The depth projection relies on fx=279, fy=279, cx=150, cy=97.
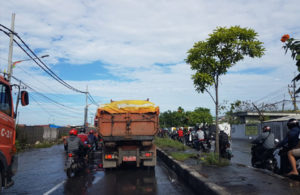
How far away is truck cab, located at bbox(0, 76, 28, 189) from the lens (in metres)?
5.50

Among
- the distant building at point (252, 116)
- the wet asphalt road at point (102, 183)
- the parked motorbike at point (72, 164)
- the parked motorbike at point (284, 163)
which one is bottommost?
the wet asphalt road at point (102, 183)

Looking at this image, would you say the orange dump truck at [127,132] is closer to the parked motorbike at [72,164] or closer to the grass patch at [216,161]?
the parked motorbike at [72,164]

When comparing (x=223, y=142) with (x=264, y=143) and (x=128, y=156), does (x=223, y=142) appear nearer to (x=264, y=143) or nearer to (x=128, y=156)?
(x=264, y=143)

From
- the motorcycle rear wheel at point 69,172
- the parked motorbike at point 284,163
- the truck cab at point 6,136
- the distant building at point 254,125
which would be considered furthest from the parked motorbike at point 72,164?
the distant building at point 254,125

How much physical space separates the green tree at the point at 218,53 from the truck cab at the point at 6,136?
6.47m

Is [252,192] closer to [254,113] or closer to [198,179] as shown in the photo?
[198,179]

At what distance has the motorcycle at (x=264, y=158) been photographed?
811cm

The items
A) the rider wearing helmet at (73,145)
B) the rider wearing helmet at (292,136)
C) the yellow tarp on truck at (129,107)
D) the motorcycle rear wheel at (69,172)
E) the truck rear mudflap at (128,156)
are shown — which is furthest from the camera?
the yellow tarp on truck at (129,107)

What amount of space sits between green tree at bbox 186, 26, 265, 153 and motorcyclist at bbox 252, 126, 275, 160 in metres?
2.59

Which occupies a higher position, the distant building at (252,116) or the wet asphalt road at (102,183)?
the distant building at (252,116)

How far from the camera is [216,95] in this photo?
11.0 m

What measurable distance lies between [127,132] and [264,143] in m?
4.41

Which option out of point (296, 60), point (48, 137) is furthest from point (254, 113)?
point (296, 60)

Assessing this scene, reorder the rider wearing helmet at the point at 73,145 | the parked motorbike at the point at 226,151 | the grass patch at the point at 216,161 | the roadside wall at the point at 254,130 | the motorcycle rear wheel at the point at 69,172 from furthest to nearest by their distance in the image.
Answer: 1. the roadside wall at the point at 254,130
2. the parked motorbike at the point at 226,151
3. the grass patch at the point at 216,161
4. the rider wearing helmet at the point at 73,145
5. the motorcycle rear wheel at the point at 69,172
